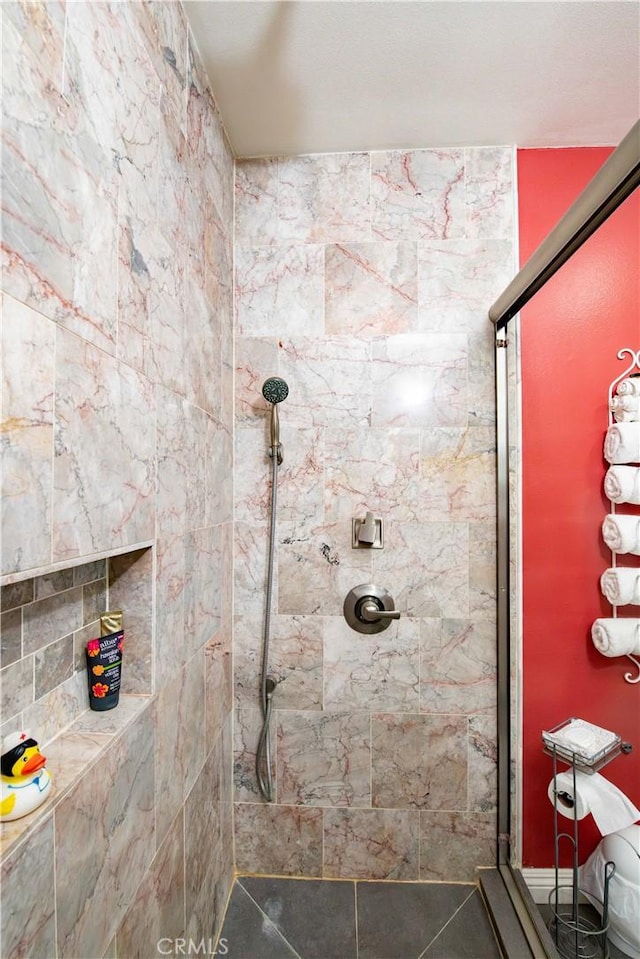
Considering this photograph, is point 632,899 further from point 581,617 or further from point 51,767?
point 51,767

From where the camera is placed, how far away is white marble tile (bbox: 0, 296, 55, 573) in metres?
0.58

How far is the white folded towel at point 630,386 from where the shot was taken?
3.41 feet

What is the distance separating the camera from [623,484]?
111 centimetres

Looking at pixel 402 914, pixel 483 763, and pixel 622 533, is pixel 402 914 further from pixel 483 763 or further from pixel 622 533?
pixel 622 533

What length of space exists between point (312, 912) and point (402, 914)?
0.91 feet

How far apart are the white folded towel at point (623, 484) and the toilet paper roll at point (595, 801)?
0.64 m

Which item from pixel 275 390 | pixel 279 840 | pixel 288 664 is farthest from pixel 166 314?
pixel 279 840

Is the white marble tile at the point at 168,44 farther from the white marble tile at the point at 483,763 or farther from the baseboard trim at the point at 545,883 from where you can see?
the baseboard trim at the point at 545,883

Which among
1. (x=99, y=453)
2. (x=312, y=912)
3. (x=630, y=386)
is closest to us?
(x=99, y=453)

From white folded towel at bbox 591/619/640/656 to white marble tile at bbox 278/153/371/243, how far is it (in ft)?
4.60

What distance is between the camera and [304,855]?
1.66 meters

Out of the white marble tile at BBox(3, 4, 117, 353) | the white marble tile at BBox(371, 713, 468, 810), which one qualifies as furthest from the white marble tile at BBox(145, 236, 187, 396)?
the white marble tile at BBox(371, 713, 468, 810)

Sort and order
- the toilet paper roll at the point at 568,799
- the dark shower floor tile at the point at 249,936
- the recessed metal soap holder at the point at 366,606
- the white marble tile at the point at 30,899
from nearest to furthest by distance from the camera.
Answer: the white marble tile at the point at 30,899 < the toilet paper roll at the point at 568,799 < the dark shower floor tile at the point at 249,936 < the recessed metal soap holder at the point at 366,606

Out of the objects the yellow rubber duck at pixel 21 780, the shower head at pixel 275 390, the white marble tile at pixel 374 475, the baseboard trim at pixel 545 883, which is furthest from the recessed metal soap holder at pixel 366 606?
the yellow rubber duck at pixel 21 780
